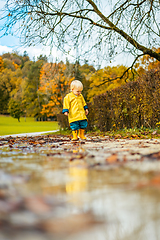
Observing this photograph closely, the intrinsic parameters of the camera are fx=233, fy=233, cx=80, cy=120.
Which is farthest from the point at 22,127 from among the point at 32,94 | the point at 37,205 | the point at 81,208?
the point at 32,94

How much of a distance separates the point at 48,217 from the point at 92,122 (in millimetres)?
13073

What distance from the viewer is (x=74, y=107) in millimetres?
6848

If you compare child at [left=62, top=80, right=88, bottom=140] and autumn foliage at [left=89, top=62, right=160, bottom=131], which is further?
autumn foliage at [left=89, top=62, right=160, bottom=131]

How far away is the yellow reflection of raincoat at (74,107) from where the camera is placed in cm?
681

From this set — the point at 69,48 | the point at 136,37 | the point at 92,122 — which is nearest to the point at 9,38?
→ the point at 69,48

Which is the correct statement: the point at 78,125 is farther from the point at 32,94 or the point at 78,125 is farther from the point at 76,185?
the point at 32,94

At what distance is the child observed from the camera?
6801 millimetres

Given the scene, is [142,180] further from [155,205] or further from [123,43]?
[123,43]

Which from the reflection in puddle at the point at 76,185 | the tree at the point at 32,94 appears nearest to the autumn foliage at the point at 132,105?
the reflection in puddle at the point at 76,185

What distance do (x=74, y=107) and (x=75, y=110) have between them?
0.33ft

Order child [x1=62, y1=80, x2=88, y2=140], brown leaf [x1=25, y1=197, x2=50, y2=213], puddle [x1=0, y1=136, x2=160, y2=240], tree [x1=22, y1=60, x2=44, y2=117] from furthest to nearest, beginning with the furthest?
tree [x1=22, y1=60, x2=44, y2=117]
child [x1=62, y1=80, x2=88, y2=140]
brown leaf [x1=25, y1=197, x2=50, y2=213]
puddle [x1=0, y1=136, x2=160, y2=240]

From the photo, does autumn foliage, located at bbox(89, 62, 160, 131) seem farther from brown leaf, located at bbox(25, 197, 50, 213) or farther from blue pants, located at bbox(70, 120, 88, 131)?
brown leaf, located at bbox(25, 197, 50, 213)

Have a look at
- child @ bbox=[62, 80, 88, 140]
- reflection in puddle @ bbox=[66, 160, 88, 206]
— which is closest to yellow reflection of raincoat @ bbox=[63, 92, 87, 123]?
child @ bbox=[62, 80, 88, 140]

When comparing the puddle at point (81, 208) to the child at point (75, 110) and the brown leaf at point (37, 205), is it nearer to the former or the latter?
the brown leaf at point (37, 205)
